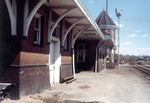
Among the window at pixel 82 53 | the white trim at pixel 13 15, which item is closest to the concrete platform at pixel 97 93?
the white trim at pixel 13 15

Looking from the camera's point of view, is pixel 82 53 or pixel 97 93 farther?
pixel 82 53

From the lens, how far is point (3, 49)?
6379 mm

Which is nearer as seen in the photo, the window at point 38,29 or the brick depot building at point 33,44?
the brick depot building at point 33,44

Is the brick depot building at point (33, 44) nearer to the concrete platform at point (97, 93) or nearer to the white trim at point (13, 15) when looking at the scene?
the white trim at point (13, 15)

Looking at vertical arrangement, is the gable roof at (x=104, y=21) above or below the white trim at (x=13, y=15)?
above

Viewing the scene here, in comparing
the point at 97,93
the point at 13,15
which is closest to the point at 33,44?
the point at 13,15

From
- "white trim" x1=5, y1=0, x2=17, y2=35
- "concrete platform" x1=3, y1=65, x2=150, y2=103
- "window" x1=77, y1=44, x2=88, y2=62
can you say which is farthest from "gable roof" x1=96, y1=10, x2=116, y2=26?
"white trim" x1=5, y1=0, x2=17, y2=35

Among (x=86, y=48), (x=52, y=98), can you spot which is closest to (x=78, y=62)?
(x=86, y=48)

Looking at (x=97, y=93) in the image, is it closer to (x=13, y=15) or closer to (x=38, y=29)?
(x=38, y=29)

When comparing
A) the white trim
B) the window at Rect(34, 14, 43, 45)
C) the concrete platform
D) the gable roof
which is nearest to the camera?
the white trim

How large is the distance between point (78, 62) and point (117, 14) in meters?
12.9

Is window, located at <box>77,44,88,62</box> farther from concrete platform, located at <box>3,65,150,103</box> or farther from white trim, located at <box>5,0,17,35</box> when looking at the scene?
white trim, located at <box>5,0,17,35</box>

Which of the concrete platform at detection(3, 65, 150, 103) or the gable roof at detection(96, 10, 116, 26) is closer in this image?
the concrete platform at detection(3, 65, 150, 103)

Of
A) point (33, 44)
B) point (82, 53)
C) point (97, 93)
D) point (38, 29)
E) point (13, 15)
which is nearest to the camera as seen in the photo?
point (13, 15)
